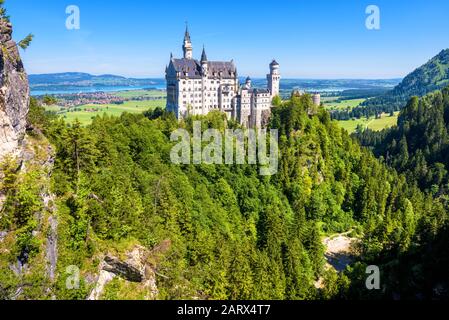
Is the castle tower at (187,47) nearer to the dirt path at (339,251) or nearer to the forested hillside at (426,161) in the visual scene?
the dirt path at (339,251)

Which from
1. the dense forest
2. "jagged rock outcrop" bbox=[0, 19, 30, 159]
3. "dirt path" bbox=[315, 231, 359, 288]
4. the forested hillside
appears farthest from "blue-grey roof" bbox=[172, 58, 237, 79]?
"jagged rock outcrop" bbox=[0, 19, 30, 159]

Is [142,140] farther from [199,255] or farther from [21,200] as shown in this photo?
[21,200]

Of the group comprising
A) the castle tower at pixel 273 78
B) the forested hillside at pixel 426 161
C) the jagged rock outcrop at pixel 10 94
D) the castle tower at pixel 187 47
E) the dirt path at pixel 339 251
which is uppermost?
A: the castle tower at pixel 187 47

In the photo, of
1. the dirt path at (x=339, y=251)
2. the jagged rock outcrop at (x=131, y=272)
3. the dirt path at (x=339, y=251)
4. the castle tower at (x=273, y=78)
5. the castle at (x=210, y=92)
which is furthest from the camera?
the castle tower at (x=273, y=78)

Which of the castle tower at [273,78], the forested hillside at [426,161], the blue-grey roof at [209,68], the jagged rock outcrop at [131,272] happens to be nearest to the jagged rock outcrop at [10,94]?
the jagged rock outcrop at [131,272]

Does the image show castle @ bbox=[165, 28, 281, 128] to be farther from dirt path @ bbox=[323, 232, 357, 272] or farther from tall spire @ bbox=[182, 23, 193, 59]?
dirt path @ bbox=[323, 232, 357, 272]

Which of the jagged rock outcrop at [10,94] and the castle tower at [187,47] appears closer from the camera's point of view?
the jagged rock outcrop at [10,94]
